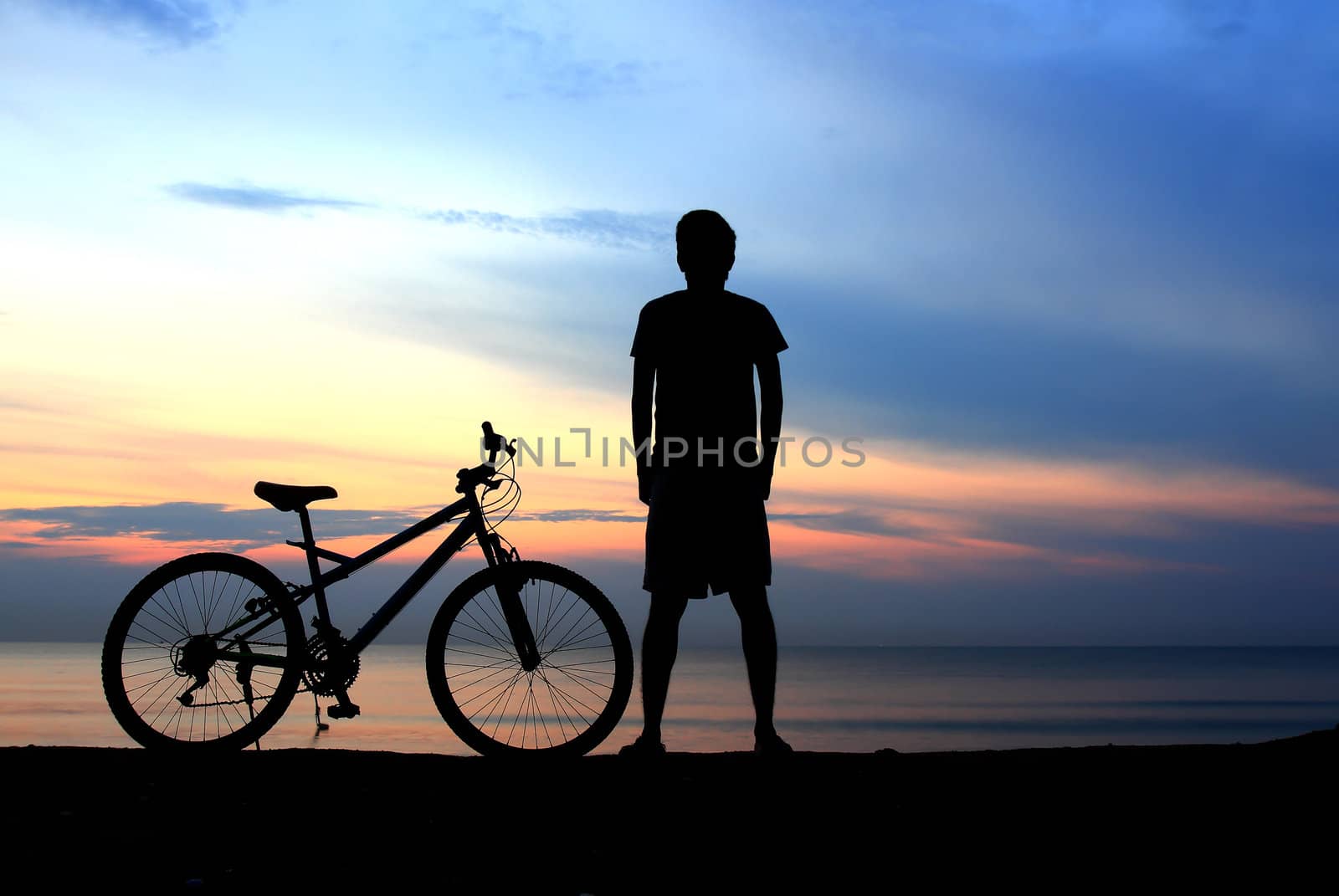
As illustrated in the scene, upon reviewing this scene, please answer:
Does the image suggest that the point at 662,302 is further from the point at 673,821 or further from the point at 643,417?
the point at 673,821

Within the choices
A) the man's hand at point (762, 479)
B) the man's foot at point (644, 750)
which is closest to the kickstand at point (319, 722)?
the man's foot at point (644, 750)

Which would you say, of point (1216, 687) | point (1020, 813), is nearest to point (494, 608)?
point (1020, 813)

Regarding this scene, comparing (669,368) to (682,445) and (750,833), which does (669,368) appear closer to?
(682,445)

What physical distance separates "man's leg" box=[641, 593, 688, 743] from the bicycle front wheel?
0.35m

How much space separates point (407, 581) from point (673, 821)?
2.16m

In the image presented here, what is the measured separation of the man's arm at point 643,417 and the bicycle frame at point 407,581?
3.21 ft

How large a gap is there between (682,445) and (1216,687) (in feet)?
354

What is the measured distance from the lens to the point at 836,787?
14.1 ft

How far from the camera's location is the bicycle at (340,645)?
5172 millimetres

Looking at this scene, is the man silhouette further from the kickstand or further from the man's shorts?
the kickstand

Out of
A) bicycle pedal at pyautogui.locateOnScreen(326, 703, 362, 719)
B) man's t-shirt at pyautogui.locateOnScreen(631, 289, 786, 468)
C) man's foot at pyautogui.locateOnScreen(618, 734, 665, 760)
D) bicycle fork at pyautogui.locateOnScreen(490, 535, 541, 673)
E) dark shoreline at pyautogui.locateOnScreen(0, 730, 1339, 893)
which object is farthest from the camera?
bicycle fork at pyautogui.locateOnScreen(490, 535, 541, 673)

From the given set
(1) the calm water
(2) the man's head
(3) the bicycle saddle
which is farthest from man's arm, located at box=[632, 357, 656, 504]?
(1) the calm water

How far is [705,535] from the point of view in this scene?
4695 mm

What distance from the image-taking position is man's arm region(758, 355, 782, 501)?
15.6ft
